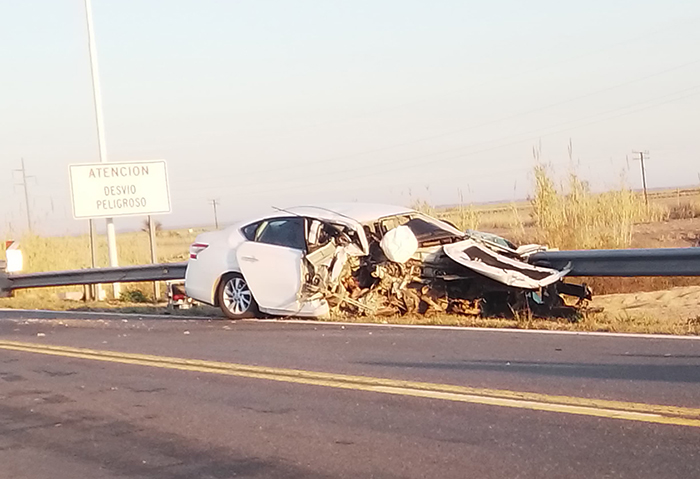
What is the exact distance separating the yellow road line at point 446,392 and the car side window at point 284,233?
9.66ft

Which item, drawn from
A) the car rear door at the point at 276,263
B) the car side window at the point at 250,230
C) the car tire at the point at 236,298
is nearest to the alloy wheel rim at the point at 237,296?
the car tire at the point at 236,298

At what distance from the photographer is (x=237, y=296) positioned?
1341cm

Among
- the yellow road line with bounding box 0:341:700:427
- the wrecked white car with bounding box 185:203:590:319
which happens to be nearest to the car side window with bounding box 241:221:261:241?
the wrecked white car with bounding box 185:203:590:319

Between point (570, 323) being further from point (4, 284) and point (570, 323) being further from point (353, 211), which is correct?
point (4, 284)

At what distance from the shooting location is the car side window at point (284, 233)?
12.8 m

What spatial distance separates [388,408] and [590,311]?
236 inches

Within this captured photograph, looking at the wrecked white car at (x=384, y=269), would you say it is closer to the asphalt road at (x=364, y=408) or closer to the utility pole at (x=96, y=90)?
the asphalt road at (x=364, y=408)

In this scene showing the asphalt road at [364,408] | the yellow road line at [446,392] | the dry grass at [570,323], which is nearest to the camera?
the asphalt road at [364,408]

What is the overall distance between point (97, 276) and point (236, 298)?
23.6 feet

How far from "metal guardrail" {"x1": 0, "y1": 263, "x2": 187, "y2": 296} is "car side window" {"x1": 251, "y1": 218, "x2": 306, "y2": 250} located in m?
4.04

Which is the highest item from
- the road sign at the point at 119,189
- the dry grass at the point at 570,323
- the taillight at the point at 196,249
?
the road sign at the point at 119,189

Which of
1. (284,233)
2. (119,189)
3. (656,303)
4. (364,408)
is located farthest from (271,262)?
(119,189)

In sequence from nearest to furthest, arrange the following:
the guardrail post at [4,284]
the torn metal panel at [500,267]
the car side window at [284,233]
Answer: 1. the torn metal panel at [500,267]
2. the car side window at [284,233]
3. the guardrail post at [4,284]

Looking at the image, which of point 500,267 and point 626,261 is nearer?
point 626,261
